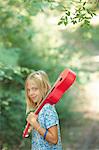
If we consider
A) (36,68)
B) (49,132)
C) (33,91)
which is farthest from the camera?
(36,68)

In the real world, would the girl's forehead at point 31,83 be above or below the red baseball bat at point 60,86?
above

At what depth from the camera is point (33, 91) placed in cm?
357

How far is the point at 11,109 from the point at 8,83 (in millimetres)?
555

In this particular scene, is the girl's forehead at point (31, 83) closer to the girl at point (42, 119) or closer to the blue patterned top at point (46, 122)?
the girl at point (42, 119)

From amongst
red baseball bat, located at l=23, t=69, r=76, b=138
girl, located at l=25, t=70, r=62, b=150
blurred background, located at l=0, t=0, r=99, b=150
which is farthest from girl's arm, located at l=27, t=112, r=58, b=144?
blurred background, located at l=0, t=0, r=99, b=150

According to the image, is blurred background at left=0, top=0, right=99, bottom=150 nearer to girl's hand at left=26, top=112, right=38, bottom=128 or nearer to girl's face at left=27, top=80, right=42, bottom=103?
girl's face at left=27, top=80, right=42, bottom=103

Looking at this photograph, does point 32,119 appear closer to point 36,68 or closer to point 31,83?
point 31,83

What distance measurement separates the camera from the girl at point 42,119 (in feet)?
11.2

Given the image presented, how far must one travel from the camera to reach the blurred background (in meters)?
7.08

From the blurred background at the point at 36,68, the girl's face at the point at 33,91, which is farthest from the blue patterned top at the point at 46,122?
the blurred background at the point at 36,68

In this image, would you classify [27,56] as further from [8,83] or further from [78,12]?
[78,12]

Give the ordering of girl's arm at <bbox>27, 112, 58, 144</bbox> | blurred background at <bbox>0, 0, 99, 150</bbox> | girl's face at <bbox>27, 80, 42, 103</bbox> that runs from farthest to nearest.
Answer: blurred background at <bbox>0, 0, 99, 150</bbox>, girl's face at <bbox>27, 80, 42, 103</bbox>, girl's arm at <bbox>27, 112, 58, 144</bbox>

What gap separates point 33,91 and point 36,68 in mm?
5163

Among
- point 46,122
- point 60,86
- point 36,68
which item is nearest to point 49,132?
point 46,122
